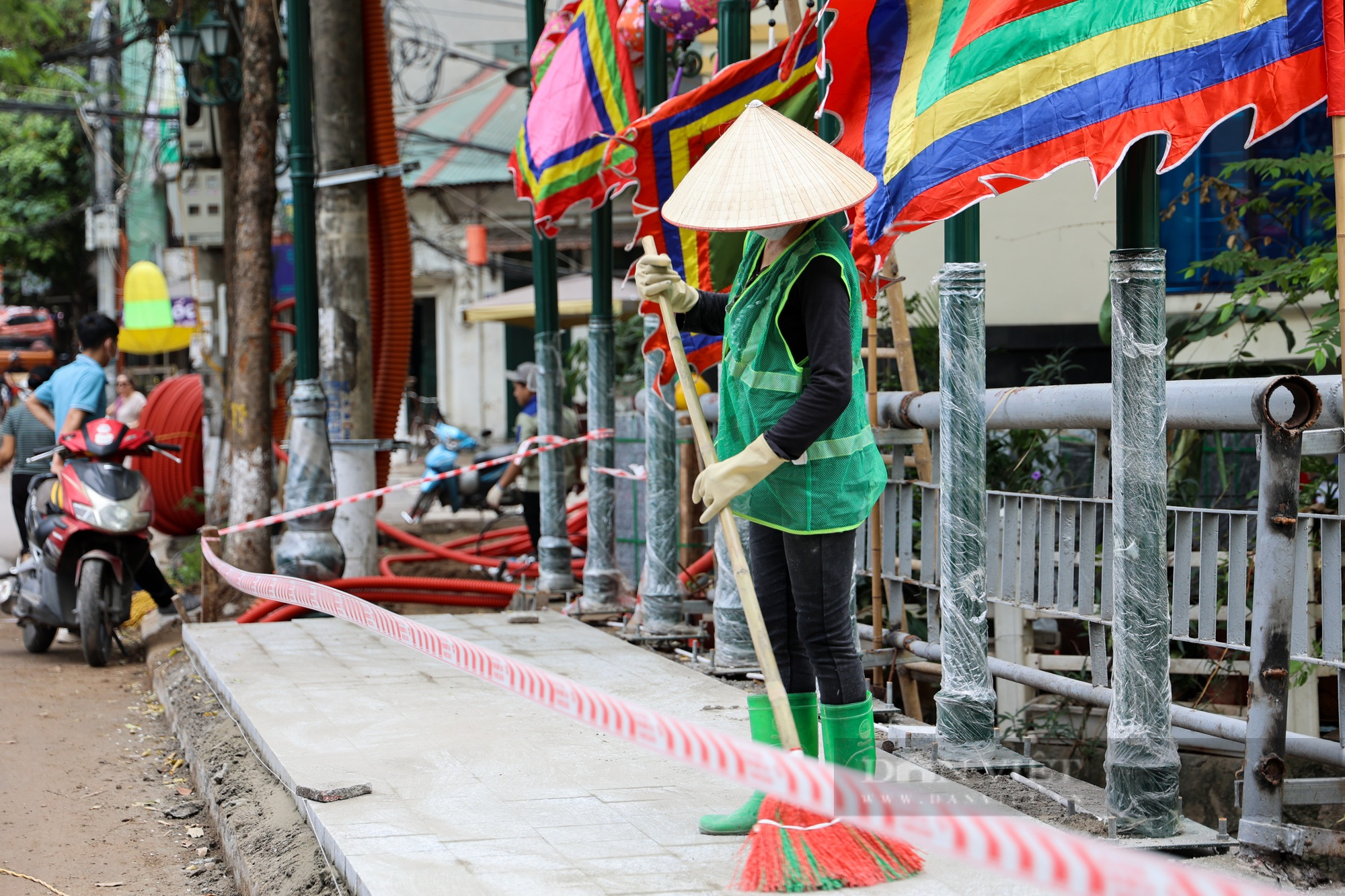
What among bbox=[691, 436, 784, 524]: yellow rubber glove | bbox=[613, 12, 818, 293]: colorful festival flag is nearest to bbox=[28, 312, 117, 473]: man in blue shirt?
bbox=[613, 12, 818, 293]: colorful festival flag

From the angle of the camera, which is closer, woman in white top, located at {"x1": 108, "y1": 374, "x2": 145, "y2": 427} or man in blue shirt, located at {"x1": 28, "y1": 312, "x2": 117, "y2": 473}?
man in blue shirt, located at {"x1": 28, "y1": 312, "x2": 117, "y2": 473}

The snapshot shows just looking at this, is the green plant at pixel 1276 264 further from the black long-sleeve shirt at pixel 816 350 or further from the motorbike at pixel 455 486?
the motorbike at pixel 455 486

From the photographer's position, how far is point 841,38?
4039 millimetres

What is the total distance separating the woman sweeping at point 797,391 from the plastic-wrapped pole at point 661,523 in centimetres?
316

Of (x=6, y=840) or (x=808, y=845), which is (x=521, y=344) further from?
(x=808, y=845)

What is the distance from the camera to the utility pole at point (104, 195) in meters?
26.5

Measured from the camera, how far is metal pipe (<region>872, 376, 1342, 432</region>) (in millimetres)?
3346

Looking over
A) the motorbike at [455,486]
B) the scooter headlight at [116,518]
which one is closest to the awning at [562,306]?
the motorbike at [455,486]

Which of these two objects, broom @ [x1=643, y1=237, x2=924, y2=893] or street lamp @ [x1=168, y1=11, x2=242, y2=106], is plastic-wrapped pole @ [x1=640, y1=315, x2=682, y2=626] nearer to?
broom @ [x1=643, y1=237, x2=924, y2=893]

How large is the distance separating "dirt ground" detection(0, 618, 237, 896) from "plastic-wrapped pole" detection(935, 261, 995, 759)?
92.3 inches

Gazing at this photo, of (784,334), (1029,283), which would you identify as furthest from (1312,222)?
(784,334)

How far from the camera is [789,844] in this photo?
3104 mm

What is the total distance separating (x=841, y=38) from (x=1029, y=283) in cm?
668

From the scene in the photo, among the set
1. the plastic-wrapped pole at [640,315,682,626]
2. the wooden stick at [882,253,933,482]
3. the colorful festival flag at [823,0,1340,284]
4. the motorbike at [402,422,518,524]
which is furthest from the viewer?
the motorbike at [402,422,518,524]
